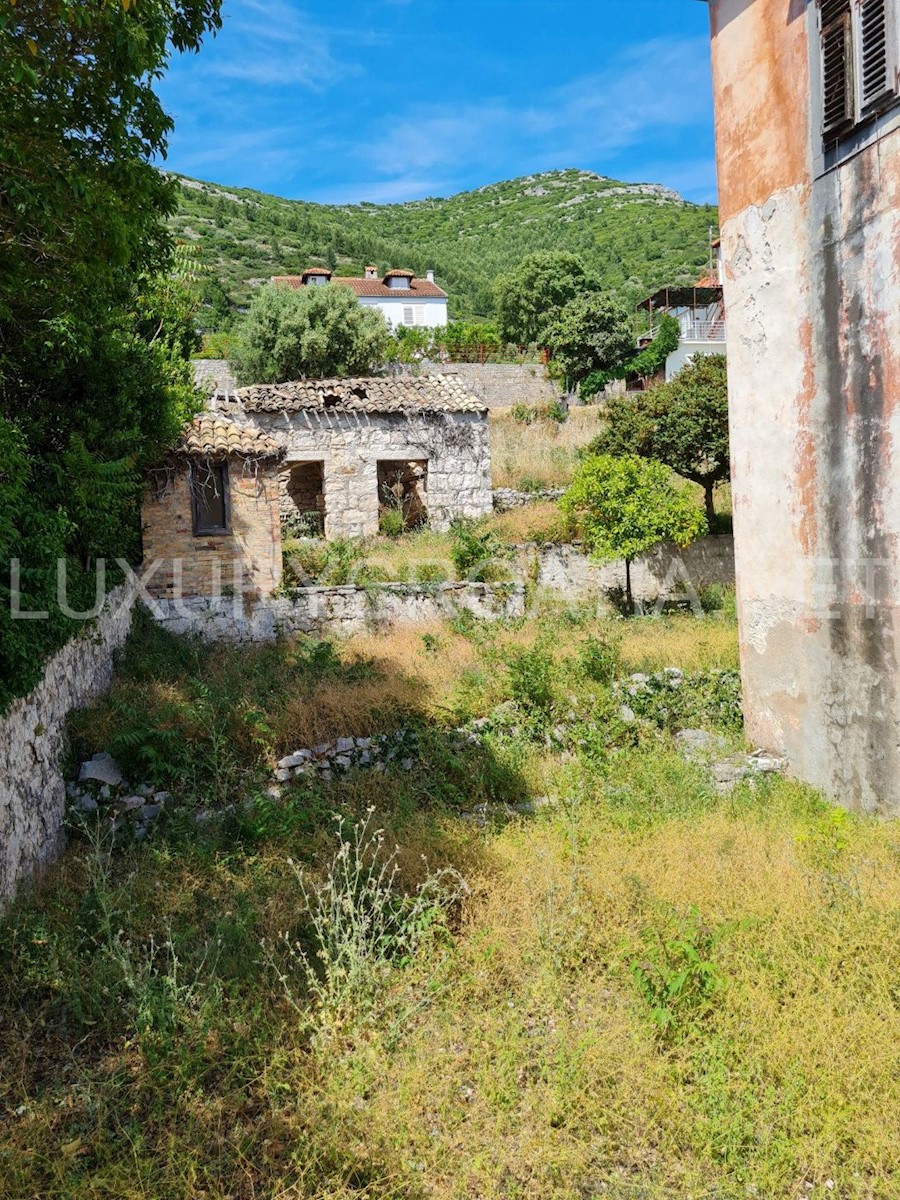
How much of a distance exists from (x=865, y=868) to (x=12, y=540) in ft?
22.1

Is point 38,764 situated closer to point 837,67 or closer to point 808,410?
point 808,410

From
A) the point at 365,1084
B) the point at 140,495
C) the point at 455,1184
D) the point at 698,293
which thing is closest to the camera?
the point at 455,1184

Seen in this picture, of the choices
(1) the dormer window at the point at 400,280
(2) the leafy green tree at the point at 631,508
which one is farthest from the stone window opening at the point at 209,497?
(1) the dormer window at the point at 400,280

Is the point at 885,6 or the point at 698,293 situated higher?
the point at 698,293

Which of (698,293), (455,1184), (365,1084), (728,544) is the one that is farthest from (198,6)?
(698,293)

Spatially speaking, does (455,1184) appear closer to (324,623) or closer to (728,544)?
(324,623)

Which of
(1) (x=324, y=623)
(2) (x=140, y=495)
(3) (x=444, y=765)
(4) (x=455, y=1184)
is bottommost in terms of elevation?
(4) (x=455, y=1184)

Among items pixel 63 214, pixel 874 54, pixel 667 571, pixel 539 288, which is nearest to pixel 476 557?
pixel 667 571

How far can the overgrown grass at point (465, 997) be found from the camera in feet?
11.1

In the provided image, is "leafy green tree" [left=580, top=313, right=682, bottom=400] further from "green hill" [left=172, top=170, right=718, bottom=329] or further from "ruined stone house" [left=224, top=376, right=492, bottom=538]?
"green hill" [left=172, top=170, right=718, bottom=329]

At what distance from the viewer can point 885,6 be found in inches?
229

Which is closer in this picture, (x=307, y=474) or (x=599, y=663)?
(x=599, y=663)

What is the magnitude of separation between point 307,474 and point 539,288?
25.8 m

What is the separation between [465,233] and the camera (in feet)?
268
